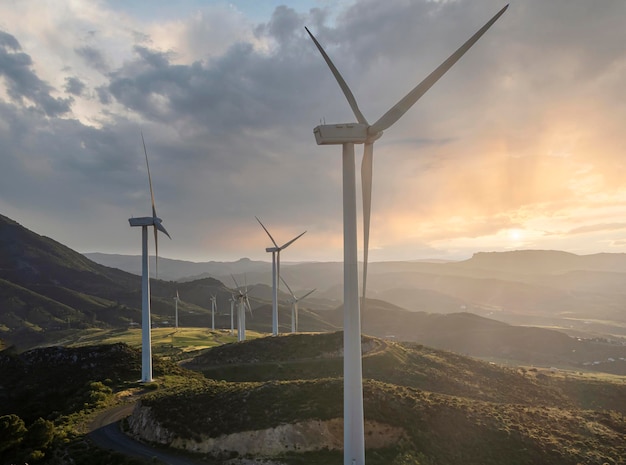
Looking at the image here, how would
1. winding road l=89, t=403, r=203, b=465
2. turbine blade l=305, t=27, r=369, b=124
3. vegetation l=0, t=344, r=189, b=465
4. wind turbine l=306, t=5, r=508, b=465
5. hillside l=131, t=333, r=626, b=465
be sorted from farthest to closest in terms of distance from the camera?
vegetation l=0, t=344, r=189, b=465 < hillside l=131, t=333, r=626, b=465 < winding road l=89, t=403, r=203, b=465 < turbine blade l=305, t=27, r=369, b=124 < wind turbine l=306, t=5, r=508, b=465

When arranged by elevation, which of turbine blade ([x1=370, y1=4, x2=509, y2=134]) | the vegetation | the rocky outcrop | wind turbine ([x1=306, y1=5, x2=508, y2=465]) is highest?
turbine blade ([x1=370, y1=4, x2=509, y2=134])

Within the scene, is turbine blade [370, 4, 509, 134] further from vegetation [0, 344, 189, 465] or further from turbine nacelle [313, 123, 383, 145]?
vegetation [0, 344, 189, 465]

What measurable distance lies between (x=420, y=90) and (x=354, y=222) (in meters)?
12.0

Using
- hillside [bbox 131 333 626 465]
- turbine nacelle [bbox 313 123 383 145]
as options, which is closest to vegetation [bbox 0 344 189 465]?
hillside [bbox 131 333 626 465]

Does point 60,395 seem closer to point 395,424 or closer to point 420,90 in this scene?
point 395,424

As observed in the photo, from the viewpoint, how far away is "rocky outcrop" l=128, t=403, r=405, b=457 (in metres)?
41.3

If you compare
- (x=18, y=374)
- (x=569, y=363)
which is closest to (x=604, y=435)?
(x=18, y=374)

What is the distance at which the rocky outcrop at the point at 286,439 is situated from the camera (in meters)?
41.3

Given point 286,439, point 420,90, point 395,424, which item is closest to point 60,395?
point 286,439

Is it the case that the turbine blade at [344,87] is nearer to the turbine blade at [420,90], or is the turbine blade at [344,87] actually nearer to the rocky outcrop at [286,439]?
the turbine blade at [420,90]

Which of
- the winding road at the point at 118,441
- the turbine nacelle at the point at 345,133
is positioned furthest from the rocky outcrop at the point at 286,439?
the turbine nacelle at the point at 345,133

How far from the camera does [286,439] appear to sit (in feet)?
137

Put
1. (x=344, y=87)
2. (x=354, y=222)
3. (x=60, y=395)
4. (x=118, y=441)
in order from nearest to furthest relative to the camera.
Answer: (x=354, y=222), (x=344, y=87), (x=118, y=441), (x=60, y=395)

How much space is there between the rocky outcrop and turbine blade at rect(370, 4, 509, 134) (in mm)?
29735
